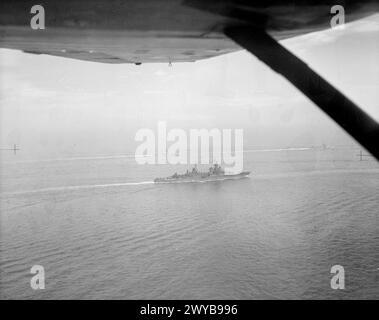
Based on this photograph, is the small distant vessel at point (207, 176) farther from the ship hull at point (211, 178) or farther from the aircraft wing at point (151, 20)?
the aircraft wing at point (151, 20)

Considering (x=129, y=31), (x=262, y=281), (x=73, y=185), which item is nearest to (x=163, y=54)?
(x=129, y=31)

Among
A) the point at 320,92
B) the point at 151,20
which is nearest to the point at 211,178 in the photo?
the point at 151,20

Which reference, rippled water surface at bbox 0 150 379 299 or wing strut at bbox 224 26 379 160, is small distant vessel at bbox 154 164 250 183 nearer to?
rippled water surface at bbox 0 150 379 299

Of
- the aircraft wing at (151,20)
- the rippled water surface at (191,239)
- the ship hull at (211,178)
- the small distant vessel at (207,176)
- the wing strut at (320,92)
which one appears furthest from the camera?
the small distant vessel at (207,176)

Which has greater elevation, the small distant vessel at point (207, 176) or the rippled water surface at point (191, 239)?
the small distant vessel at point (207, 176)

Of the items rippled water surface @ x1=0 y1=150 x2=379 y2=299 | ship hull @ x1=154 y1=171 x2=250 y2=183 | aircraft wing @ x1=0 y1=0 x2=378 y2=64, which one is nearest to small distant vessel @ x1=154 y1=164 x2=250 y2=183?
ship hull @ x1=154 y1=171 x2=250 y2=183

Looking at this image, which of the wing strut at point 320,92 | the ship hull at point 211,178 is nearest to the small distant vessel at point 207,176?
the ship hull at point 211,178

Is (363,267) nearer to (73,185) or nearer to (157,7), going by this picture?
(157,7)
